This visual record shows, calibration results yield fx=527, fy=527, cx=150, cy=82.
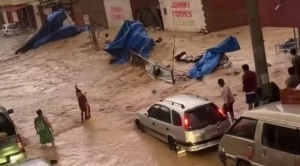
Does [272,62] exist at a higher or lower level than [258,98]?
lower

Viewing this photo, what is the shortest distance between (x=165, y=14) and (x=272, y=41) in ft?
38.8

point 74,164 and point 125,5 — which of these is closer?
point 74,164

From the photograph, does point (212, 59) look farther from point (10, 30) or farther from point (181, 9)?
point (10, 30)

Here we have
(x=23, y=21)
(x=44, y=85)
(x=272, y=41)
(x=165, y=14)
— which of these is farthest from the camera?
(x=23, y=21)

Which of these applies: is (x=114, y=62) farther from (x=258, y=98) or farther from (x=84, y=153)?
(x=258, y=98)

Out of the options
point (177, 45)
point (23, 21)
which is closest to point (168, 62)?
point (177, 45)

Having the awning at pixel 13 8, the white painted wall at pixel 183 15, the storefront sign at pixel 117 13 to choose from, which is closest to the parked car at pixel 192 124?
the white painted wall at pixel 183 15

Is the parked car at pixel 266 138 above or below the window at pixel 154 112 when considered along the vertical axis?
above

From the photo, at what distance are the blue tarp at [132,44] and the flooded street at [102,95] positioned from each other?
24.0 inches

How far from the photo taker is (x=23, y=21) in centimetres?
6438

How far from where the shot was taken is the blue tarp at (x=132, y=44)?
28.2 metres

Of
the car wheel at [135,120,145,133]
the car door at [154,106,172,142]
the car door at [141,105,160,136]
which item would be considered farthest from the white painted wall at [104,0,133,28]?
the car door at [154,106,172,142]

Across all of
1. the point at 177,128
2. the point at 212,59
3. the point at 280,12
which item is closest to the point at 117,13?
the point at 212,59

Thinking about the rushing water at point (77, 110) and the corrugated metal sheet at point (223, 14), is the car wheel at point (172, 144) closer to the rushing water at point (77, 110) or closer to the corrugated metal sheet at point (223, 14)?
the rushing water at point (77, 110)
